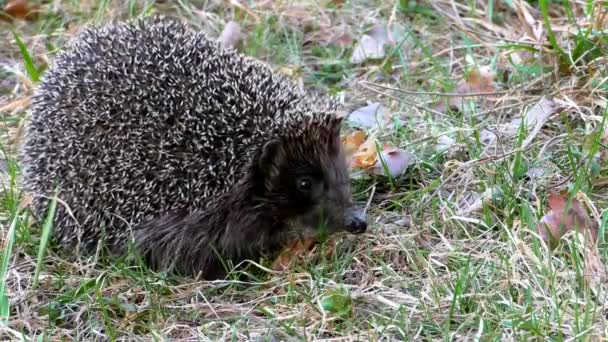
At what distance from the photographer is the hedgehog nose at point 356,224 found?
5059 millimetres

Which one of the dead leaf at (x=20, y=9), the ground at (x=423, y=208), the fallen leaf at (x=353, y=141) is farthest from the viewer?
the dead leaf at (x=20, y=9)

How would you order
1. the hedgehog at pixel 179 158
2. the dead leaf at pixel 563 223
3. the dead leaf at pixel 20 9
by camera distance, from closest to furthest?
the dead leaf at pixel 563 223 → the hedgehog at pixel 179 158 → the dead leaf at pixel 20 9

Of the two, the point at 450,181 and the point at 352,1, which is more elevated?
the point at 352,1

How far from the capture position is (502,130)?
19.4 feet

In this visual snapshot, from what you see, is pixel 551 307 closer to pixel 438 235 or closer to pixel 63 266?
pixel 438 235

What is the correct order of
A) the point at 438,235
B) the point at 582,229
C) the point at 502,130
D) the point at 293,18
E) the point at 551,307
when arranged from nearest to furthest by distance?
the point at 551,307
the point at 582,229
the point at 438,235
the point at 502,130
the point at 293,18

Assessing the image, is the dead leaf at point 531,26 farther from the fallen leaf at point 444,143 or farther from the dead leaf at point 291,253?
the dead leaf at point 291,253

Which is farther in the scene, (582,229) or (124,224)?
(124,224)

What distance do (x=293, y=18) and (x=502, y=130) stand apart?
243 centimetres

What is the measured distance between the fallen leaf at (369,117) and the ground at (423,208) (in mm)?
21

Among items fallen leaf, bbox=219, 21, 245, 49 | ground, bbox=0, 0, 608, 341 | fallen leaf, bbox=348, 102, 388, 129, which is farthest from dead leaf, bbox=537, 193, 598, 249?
fallen leaf, bbox=219, 21, 245, 49

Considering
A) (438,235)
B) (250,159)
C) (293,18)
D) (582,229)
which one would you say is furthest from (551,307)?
(293,18)

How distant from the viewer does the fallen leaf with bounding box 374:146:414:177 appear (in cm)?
558

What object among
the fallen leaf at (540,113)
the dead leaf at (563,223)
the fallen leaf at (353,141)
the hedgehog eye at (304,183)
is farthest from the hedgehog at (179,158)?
the fallen leaf at (540,113)
